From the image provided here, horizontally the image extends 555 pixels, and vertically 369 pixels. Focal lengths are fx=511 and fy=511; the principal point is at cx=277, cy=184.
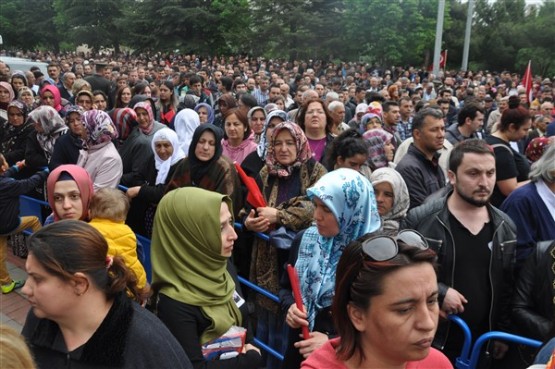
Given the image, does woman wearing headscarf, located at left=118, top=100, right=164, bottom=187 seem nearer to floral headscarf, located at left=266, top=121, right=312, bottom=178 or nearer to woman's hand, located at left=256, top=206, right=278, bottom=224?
floral headscarf, located at left=266, top=121, right=312, bottom=178

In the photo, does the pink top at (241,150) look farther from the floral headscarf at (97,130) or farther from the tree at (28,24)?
the tree at (28,24)

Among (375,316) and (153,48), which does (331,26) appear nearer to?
(153,48)

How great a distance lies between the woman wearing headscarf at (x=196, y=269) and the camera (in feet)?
8.29

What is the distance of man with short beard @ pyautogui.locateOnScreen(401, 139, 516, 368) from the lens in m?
3.06

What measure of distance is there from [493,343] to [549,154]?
1364 millimetres

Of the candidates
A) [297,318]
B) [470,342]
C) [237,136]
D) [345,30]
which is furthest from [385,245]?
[345,30]

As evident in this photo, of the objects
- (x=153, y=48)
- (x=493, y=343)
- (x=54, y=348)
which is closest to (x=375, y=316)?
(x=54, y=348)

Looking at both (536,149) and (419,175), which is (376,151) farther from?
(536,149)

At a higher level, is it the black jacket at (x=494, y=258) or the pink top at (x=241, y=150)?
the pink top at (x=241, y=150)

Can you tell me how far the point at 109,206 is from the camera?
11.8 feet

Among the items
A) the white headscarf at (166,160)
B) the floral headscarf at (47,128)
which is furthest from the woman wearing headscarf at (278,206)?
the floral headscarf at (47,128)

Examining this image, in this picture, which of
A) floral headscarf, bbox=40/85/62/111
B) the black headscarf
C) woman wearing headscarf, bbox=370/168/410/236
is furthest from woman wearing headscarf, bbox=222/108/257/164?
floral headscarf, bbox=40/85/62/111

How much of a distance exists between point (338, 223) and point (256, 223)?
124 cm

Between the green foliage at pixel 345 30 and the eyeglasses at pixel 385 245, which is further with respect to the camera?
the green foliage at pixel 345 30
